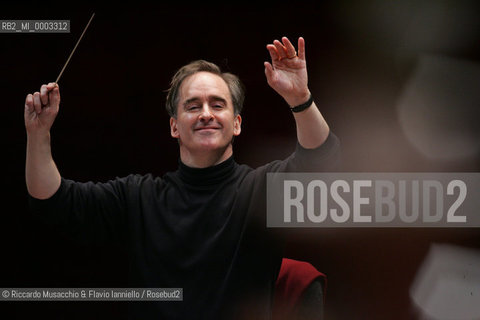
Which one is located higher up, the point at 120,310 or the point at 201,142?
the point at 201,142

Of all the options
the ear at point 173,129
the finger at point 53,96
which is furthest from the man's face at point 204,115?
the finger at point 53,96

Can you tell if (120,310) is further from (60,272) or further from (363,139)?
(363,139)

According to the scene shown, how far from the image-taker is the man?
50.9 inches

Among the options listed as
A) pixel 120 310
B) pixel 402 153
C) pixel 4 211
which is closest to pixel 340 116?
pixel 402 153

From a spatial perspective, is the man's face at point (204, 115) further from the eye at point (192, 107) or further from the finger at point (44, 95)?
the finger at point (44, 95)

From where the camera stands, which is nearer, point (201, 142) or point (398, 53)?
point (201, 142)

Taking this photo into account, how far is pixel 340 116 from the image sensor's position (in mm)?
1430

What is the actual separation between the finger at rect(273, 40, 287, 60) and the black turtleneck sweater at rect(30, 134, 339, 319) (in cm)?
24

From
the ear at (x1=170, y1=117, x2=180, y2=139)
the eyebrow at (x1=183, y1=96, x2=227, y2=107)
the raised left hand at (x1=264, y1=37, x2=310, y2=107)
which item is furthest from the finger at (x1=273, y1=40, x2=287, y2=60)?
the ear at (x1=170, y1=117, x2=180, y2=139)

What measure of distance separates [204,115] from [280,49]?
0.26 metres

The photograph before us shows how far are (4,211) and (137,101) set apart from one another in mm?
469

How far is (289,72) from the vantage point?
121 centimetres

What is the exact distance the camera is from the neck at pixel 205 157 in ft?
4.42

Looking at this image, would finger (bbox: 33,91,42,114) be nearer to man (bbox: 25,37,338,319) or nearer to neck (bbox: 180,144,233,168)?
man (bbox: 25,37,338,319)
